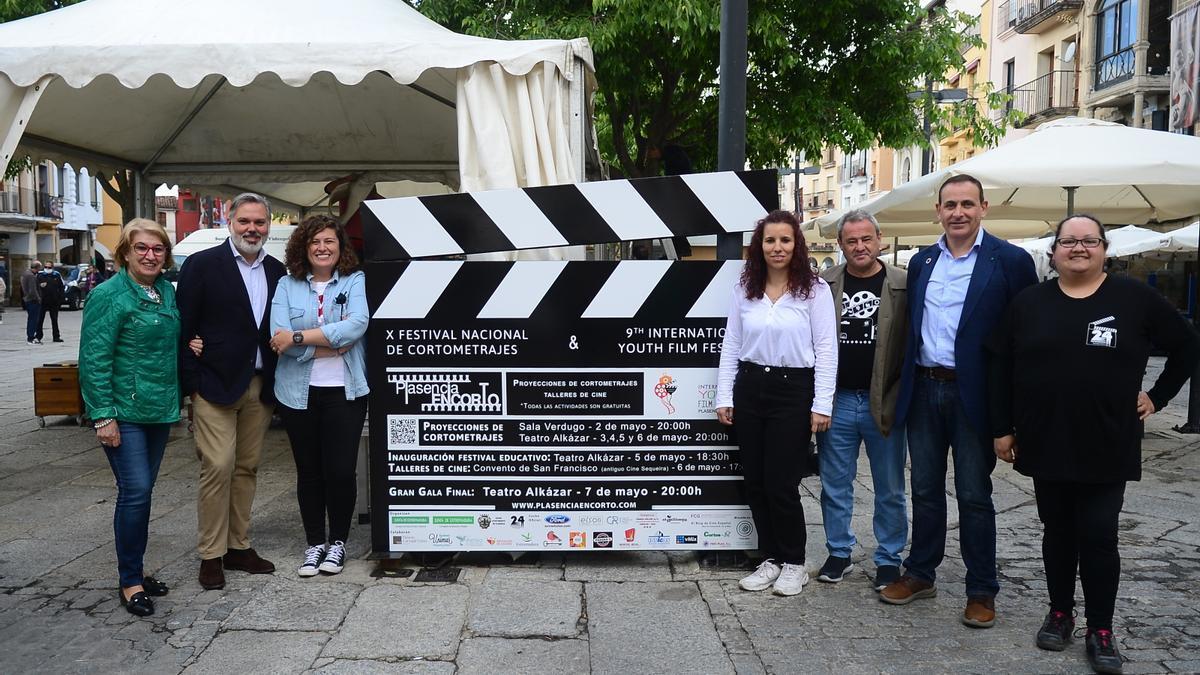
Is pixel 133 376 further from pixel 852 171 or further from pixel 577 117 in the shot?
pixel 852 171

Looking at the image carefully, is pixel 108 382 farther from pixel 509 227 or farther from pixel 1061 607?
pixel 1061 607

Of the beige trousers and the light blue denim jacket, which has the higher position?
the light blue denim jacket

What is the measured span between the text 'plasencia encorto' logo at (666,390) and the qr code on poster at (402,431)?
119cm

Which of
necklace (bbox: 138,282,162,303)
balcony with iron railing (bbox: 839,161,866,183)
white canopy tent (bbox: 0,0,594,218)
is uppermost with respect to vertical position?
balcony with iron railing (bbox: 839,161,866,183)

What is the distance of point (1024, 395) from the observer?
375 centimetres

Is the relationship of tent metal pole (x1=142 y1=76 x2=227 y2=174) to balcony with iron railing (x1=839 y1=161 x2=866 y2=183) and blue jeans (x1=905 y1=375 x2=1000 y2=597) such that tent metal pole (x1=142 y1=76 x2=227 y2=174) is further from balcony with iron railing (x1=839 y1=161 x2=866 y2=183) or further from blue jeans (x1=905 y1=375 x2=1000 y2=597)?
balcony with iron railing (x1=839 y1=161 x2=866 y2=183)

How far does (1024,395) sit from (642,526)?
6.10 ft

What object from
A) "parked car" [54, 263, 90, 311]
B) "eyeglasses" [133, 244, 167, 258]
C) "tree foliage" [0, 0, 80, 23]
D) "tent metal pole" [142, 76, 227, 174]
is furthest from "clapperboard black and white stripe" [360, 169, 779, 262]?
"parked car" [54, 263, 90, 311]

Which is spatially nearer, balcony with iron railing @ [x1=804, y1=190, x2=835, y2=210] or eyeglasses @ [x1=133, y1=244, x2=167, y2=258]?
eyeglasses @ [x1=133, y1=244, x2=167, y2=258]

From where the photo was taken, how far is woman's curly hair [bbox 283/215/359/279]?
4.50 meters

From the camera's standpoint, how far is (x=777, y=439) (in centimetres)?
430

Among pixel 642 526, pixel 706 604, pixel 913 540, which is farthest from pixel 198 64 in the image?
pixel 913 540

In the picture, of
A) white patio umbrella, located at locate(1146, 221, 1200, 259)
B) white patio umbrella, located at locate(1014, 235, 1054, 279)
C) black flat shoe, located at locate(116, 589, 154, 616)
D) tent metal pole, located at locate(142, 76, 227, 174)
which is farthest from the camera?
white patio umbrella, located at locate(1014, 235, 1054, 279)

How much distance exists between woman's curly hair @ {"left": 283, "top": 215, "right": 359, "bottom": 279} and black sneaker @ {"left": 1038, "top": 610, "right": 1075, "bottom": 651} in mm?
3435
